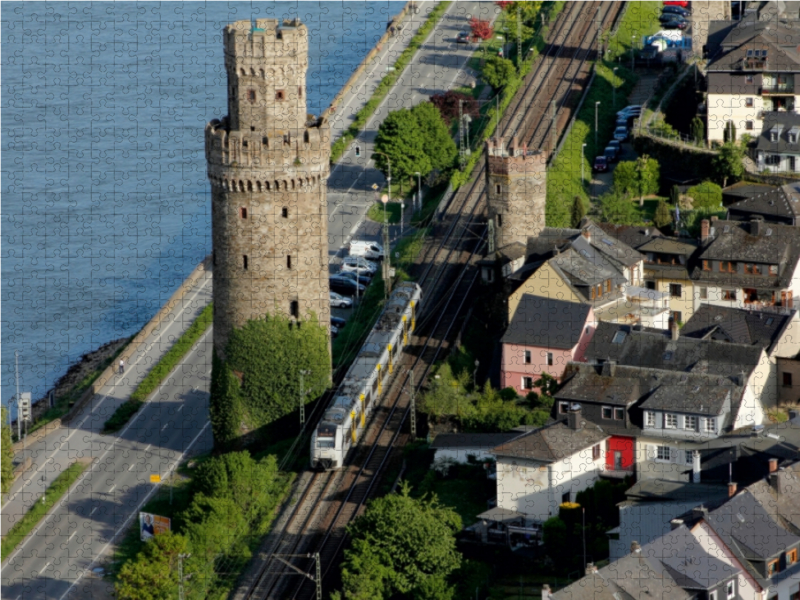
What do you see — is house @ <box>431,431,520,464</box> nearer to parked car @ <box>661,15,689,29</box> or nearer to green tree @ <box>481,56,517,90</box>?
green tree @ <box>481,56,517,90</box>

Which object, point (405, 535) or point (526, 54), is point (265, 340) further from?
point (526, 54)

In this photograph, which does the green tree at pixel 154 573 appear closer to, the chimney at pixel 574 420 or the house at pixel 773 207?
the chimney at pixel 574 420

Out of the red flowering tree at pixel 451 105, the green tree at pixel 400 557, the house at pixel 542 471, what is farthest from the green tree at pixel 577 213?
the green tree at pixel 400 557

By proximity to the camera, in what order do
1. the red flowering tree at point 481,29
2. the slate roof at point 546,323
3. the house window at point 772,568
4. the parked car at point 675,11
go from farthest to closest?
the red flowering tree at point 481,29 < the parked car at point 675,11 < the slate roof at point 546,323 < the house window at point 772,568

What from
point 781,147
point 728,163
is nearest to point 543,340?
point 728,163

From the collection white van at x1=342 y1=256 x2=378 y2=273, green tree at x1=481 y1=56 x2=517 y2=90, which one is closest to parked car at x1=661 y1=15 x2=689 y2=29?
green tree at x1=481 y1=56 x2=517 y2=90

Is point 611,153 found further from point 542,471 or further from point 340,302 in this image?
point 542,471
